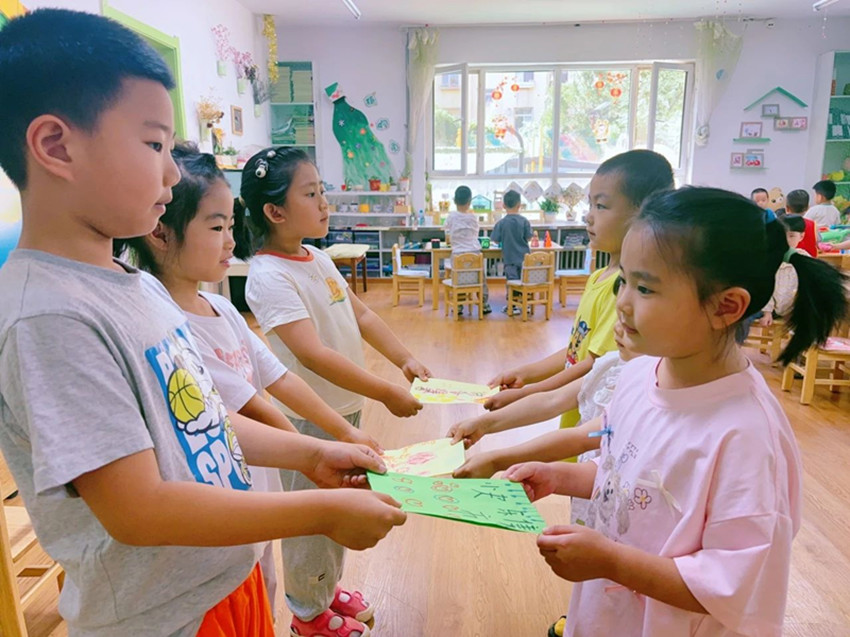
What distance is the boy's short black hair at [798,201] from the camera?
17.0ft

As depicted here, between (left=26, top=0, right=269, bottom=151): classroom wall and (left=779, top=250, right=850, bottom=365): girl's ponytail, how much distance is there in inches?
140

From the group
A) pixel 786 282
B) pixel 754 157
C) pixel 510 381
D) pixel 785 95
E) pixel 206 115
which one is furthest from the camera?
pixel 754 157

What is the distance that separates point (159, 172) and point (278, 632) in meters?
1.50

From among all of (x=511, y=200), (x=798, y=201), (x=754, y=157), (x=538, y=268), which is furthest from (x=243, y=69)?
(x=754, y=157)

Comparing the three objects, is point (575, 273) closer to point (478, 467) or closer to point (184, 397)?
point (478, 467)

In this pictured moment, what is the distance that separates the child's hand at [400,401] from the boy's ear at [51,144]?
1.07 metres

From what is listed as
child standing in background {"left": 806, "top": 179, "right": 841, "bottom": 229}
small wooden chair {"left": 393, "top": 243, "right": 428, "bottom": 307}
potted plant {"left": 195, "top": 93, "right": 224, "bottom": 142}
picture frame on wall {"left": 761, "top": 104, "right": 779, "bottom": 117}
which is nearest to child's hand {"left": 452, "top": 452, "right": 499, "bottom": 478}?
potted plant {"left": 195, "top": 93, "right": 224, "bottom": 142}

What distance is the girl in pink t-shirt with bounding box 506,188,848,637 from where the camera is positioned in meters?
0.73

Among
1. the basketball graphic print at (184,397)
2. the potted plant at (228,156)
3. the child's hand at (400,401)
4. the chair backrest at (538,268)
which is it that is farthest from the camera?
the chair backrest at (538,268)

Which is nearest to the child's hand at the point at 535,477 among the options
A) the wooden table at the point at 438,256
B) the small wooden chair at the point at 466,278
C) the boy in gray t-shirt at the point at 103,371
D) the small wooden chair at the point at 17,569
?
the boy in gray t-shirt at the point at 103,371

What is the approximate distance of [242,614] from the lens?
842 mm

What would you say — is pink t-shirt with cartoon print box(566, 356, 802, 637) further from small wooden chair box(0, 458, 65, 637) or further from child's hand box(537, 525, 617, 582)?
small wooden chair box(0, 458, 65, 637)

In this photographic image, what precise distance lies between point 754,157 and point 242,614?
8.32m

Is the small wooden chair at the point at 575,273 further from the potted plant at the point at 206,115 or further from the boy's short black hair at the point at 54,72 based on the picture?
the boy's short black hair at the point at 54,72
